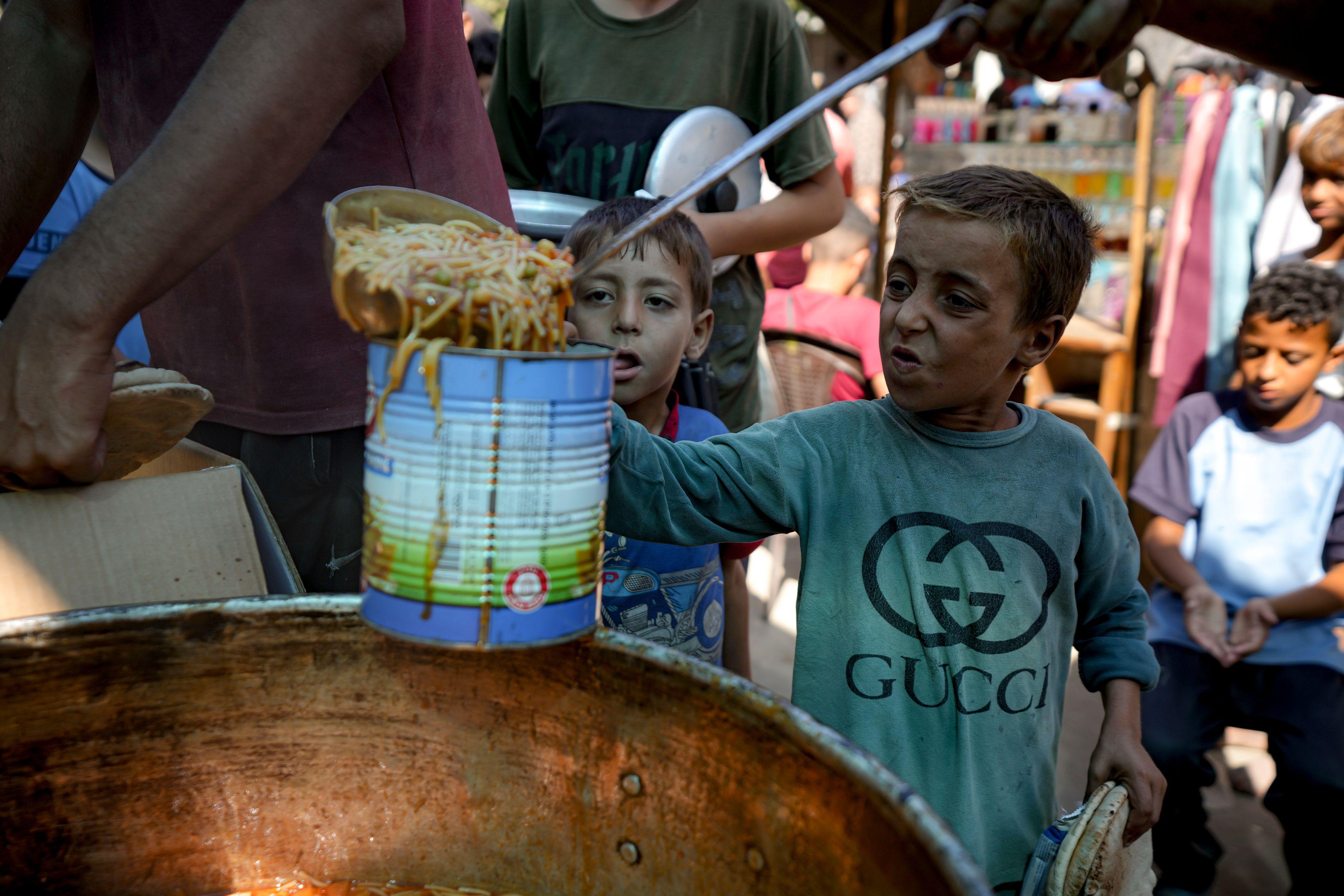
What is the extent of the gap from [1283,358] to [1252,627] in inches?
34.8

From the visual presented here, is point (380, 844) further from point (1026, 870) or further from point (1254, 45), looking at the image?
point (1254, 45)

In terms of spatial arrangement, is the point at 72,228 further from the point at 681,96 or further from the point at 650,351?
the point at 650,351

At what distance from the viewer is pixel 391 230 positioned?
45.2 inches

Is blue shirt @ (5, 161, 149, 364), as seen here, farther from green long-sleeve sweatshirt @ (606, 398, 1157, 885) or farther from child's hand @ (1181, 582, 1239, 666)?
child's hand @ (1181, 582, 1239, 666)

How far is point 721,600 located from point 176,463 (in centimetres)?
122

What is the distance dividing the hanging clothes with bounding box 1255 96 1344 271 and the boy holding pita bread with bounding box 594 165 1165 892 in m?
3.75

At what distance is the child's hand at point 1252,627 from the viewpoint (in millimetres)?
2809

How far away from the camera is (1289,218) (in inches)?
186

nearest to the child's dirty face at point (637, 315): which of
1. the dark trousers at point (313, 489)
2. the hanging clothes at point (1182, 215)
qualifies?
the dark trousers at point (313, 489)

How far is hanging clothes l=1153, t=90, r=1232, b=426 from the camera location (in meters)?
5.07

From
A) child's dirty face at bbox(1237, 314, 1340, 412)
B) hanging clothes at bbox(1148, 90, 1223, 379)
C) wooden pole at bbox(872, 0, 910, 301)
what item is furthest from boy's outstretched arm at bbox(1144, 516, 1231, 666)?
hanging clothes at bbox(1148, 90, 1223, 379)

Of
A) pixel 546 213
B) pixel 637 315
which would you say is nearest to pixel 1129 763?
pixel 637 315

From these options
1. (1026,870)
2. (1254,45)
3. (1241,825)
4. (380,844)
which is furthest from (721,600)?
(1241,825)

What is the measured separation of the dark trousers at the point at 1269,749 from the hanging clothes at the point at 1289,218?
2619mm
